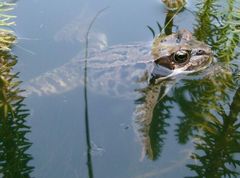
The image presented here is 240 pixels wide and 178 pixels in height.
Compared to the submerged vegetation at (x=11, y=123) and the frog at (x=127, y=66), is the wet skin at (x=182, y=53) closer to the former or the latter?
the frog at (x=127, y=66)

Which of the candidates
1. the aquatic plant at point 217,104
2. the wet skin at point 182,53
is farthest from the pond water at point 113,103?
the wet skin at point 182,53

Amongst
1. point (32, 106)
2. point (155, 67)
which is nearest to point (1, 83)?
point (32, 106)

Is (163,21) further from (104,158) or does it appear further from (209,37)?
(104,158)

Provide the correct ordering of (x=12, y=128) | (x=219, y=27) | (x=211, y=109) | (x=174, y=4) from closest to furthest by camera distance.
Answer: (x=12, y=128)
(x=211, y=109)
(x=219, y=27)
(x=174, y=4)

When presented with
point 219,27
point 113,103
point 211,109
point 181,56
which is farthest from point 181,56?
point 113,103

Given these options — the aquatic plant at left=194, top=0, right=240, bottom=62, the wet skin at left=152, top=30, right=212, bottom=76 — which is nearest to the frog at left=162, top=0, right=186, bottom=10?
the aquatic plant at left=194, top=0, right=240, bottom=62

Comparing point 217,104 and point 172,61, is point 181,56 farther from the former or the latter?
point 217,104

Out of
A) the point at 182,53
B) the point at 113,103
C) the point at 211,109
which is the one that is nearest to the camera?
the point at 211,109
